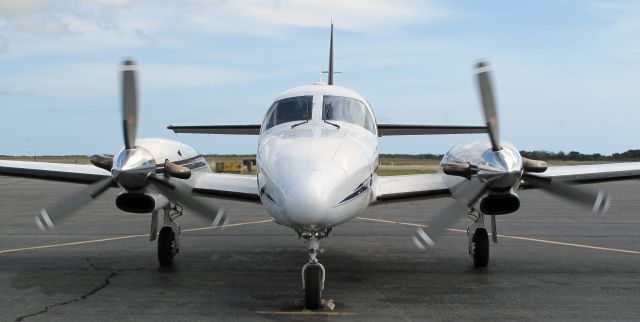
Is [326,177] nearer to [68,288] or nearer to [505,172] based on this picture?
[505,172]

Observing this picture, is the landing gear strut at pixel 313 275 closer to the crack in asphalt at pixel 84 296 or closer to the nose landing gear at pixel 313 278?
the nose landing gear at pixel 313 278

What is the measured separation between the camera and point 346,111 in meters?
8.55

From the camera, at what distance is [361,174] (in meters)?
7.02

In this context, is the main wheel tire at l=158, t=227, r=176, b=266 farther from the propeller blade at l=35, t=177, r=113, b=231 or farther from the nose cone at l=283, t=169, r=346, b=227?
the nose cone at l=283, t=169, r=346, b=227

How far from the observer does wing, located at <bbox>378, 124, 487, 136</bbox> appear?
10633 mm

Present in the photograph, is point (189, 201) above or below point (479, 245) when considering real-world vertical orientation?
above

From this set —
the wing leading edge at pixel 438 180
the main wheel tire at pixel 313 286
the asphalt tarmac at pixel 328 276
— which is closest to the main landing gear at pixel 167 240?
the asphalt tarmac at pixel 328 276

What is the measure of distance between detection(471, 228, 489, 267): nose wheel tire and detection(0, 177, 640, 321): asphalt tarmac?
6.8 inches

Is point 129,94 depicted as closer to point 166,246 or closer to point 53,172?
point 53,172

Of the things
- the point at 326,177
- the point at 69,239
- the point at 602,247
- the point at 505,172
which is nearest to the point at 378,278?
the point at 505,172

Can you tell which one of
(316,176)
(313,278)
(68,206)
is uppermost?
(316,176)

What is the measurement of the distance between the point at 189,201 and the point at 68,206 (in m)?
1.76

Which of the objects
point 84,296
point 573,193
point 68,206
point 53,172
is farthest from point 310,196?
point 53,172

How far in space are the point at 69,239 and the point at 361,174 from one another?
29.6ft
